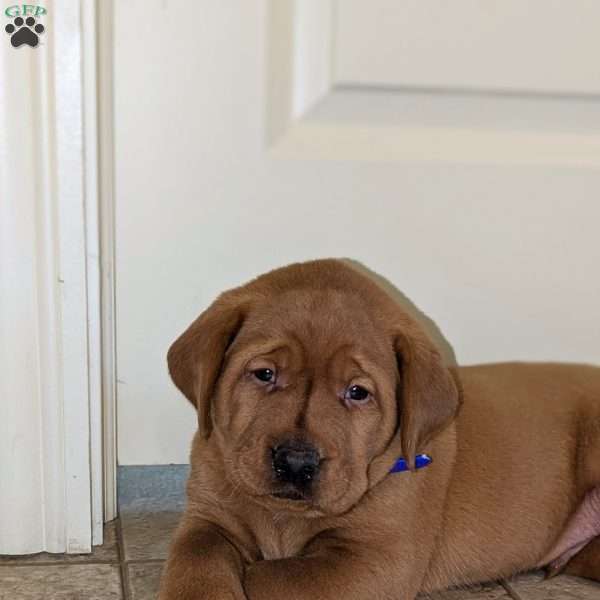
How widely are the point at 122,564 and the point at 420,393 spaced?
27.9 inches

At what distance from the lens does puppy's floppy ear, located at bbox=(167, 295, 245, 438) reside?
1.92 metres

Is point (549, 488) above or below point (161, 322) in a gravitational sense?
below

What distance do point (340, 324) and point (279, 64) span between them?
2.12 feet

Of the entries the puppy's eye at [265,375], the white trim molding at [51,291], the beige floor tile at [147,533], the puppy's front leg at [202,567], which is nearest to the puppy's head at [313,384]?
the puppy's eye at [265,375]

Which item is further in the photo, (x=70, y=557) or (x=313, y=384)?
(x=70, y=557)

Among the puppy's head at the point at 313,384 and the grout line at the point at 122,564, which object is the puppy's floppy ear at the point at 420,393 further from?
the grout line at the point at 122,564

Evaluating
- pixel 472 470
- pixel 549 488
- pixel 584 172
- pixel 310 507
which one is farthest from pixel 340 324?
pixel 584 172

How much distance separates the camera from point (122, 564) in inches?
85.5

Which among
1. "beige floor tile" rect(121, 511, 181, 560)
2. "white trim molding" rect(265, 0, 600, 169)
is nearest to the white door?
"white trim molding" rect(265, 0, 600, 169)

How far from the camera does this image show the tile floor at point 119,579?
2037mm

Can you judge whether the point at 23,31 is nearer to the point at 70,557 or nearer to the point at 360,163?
the point at 360,163

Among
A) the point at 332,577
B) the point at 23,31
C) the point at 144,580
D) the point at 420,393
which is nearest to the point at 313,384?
the point at 420,393

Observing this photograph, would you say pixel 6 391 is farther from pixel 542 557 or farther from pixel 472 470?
pixel 542 557

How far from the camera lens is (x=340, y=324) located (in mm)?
1901
